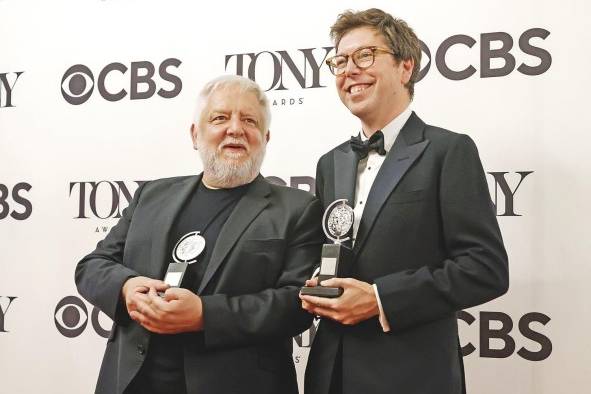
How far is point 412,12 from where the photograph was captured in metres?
2.92

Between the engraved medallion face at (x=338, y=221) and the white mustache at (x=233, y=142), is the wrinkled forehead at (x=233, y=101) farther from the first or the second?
the engraved medallion face at (x=338, y=221)

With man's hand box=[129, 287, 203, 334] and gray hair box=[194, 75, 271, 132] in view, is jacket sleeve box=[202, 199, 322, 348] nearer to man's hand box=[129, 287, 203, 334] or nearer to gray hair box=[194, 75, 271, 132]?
man's hand box=[129, 287, 203, 334]

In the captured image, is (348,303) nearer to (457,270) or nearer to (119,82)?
(457,270)

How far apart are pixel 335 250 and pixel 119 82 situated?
192 cm

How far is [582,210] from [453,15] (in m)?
0.94

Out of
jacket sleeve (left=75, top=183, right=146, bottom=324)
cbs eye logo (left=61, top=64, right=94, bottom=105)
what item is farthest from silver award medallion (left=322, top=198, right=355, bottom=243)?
cbs eye logo (left=61, top=64, right=94, bottom=105)

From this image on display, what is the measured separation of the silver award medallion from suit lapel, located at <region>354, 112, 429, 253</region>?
0.16 ft

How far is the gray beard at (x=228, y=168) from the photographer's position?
89.3 inches

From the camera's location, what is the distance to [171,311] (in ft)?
6.27

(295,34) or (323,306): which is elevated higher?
(295,34)

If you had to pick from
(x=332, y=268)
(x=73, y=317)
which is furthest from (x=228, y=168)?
(x=73, y=317)

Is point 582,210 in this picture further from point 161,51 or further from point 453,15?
point 161,51

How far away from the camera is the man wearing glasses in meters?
1.85

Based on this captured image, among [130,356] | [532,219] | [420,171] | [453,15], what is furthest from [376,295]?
[453,15]
